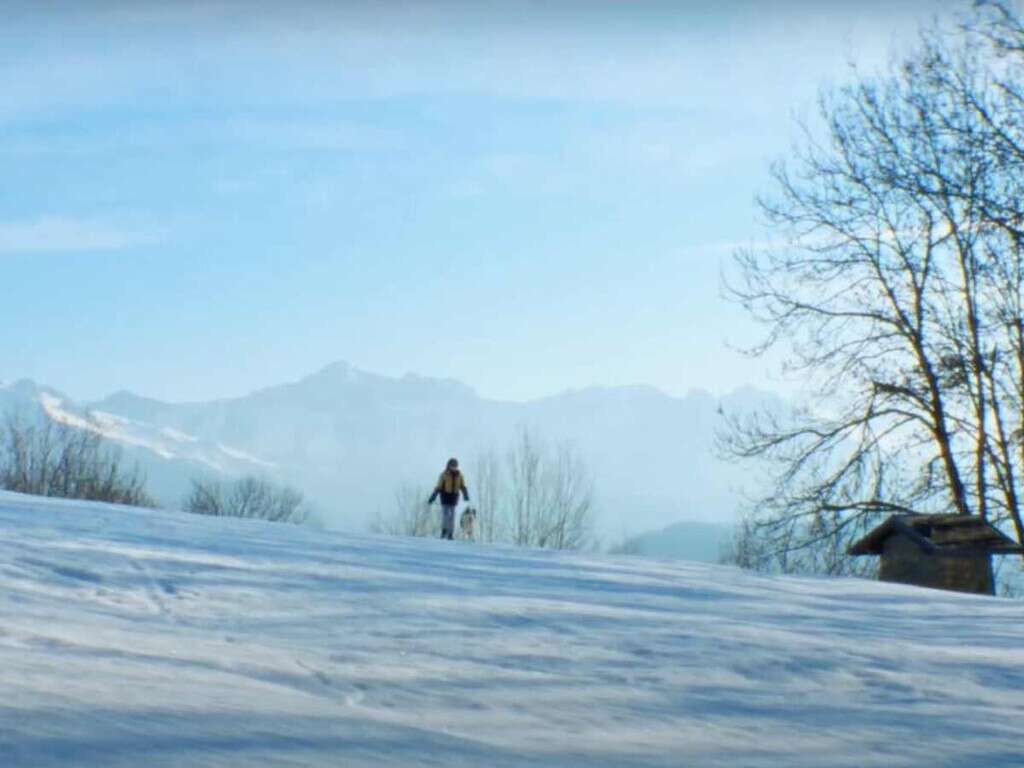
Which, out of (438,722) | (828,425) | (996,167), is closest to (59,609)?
(438,722)

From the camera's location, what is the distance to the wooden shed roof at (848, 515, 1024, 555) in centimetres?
1638

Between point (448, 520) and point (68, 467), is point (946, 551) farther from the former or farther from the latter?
point (68, 467)

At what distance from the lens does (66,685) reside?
9.77 ft

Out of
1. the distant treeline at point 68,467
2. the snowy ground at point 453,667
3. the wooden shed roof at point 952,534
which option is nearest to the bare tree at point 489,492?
the distant treeline at point 68,467

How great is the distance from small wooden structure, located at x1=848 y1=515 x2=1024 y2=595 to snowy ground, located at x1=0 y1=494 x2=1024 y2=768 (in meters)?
10.1

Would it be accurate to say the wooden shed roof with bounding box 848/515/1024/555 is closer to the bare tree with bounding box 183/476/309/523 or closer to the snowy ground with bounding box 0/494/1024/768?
the snowy ground with bounding box 0/494/1024/768

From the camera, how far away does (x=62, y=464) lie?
194 feet

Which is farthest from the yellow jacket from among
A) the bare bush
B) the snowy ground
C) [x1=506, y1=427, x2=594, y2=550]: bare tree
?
the bare bush

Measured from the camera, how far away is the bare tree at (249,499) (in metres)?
66.1

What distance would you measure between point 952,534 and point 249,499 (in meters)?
58.0

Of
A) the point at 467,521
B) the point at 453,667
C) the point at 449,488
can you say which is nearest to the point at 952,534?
the point at 449,488

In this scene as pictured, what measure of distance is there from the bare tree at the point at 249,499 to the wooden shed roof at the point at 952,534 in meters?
52.1

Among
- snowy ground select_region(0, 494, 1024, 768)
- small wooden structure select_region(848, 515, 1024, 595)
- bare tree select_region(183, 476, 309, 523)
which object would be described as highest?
bare tree select_region(183, 476, 309, 523)

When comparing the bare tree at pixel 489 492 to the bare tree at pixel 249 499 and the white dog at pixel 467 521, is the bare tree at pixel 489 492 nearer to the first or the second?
the bare tree at pixel 249 499
